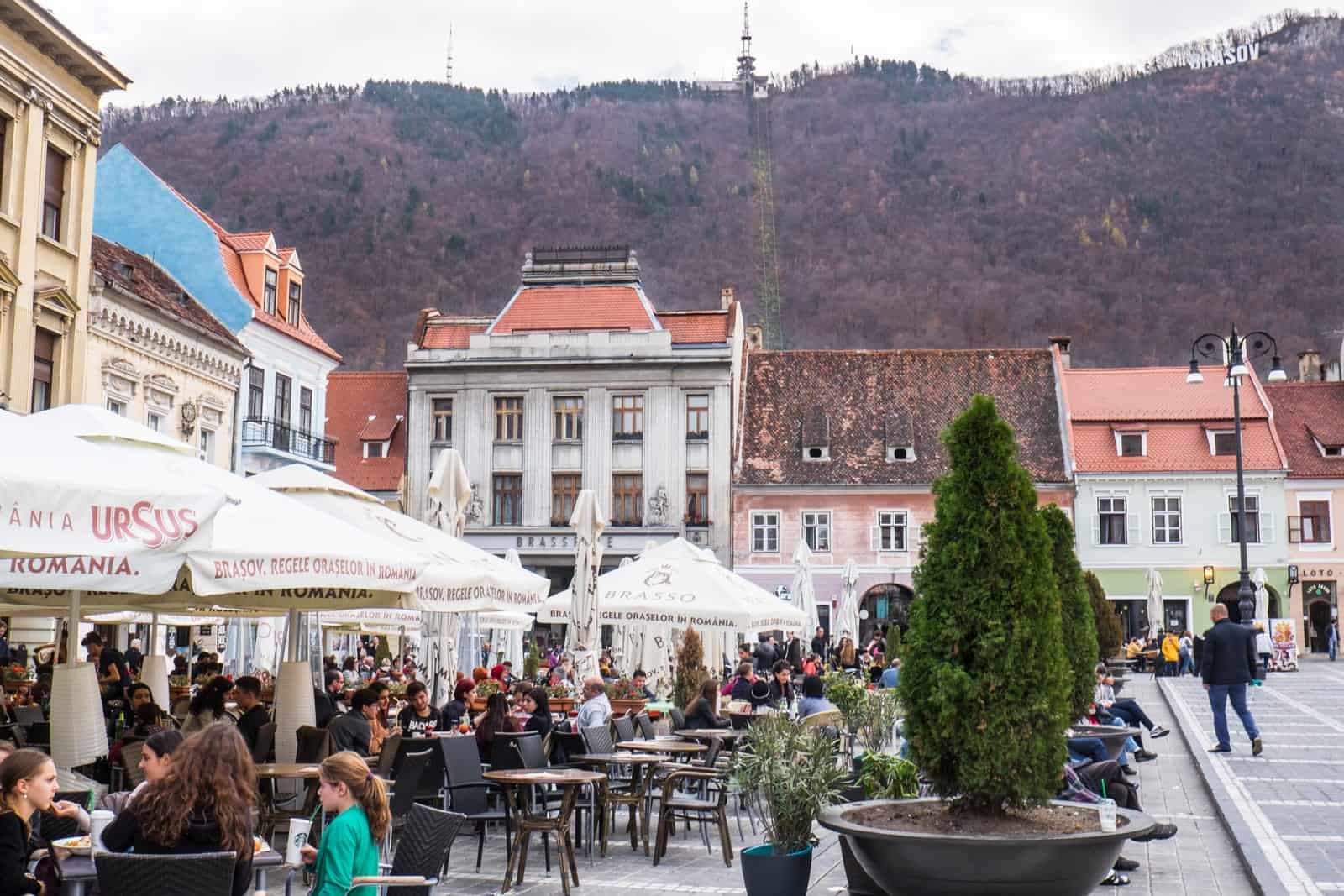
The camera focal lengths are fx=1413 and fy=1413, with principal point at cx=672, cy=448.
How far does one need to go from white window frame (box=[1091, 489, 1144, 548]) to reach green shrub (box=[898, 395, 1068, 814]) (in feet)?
139

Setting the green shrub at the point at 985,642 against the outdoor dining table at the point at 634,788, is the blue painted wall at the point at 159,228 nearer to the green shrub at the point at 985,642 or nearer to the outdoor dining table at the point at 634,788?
the outdoor dining table at the point at 634,788

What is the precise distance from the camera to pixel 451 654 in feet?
59.6

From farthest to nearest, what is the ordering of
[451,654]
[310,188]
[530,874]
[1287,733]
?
[310,188] < [1287,733] < [451,654] < [530,874]

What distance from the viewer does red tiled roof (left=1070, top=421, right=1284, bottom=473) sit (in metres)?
48.8

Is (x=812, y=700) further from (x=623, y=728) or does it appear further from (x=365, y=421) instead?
(x=365, y=421)

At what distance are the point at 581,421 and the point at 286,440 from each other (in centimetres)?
1401

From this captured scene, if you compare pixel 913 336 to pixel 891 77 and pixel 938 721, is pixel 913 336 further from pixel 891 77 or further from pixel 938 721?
pixel 938 721

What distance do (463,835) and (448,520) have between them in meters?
6.51

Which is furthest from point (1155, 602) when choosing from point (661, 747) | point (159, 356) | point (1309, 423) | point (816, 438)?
point (661, 747)

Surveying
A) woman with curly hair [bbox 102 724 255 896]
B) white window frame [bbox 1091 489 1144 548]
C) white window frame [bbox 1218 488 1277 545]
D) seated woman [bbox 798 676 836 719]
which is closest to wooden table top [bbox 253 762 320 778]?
woman with curly hair [bbox 102 724 255 896]

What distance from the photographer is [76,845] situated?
6648 mm

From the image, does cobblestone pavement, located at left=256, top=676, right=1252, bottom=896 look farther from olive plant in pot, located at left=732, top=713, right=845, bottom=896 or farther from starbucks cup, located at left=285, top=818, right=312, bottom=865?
starbucks cup, located at left=285, top=818, right=312, bottom=865

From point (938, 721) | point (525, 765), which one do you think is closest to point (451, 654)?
point (525, 765)

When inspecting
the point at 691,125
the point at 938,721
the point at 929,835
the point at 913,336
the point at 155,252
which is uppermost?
the point at 691,125
